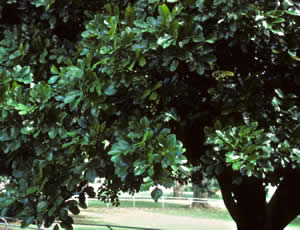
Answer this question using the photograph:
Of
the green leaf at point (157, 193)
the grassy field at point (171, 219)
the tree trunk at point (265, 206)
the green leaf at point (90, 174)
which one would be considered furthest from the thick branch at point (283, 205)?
the grassy field at point (171, 219)

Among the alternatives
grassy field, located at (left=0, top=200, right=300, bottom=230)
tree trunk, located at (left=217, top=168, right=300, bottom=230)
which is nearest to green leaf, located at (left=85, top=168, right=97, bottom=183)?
tree trunk, located at (left=217, top=168, right=300, bottom=230)

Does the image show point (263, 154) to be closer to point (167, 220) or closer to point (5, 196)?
point (5, 196)

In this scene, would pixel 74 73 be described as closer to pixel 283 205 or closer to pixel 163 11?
pixel 163 11

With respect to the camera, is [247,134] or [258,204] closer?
[247,134]

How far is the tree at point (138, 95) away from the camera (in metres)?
2.80

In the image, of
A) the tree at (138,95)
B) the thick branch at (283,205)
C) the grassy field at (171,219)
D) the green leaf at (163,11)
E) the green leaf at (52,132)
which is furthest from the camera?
the grassy field at (171,219)

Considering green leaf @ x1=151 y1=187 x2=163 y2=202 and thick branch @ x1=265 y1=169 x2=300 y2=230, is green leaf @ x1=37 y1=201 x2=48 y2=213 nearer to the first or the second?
green leaf @ x1=151 y1=187 x2=163 y2=202

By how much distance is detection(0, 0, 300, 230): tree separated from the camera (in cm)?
280

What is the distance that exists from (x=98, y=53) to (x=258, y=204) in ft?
13.8

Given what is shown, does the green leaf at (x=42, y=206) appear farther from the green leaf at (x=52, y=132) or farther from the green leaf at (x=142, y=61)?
the green leaf at (x=142, y=61)

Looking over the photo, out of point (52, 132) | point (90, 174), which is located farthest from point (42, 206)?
point (52, 132)

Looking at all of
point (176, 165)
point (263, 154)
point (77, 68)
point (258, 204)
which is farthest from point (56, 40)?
point (258, 204)

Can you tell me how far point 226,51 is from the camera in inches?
143

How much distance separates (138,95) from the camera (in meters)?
3.08
